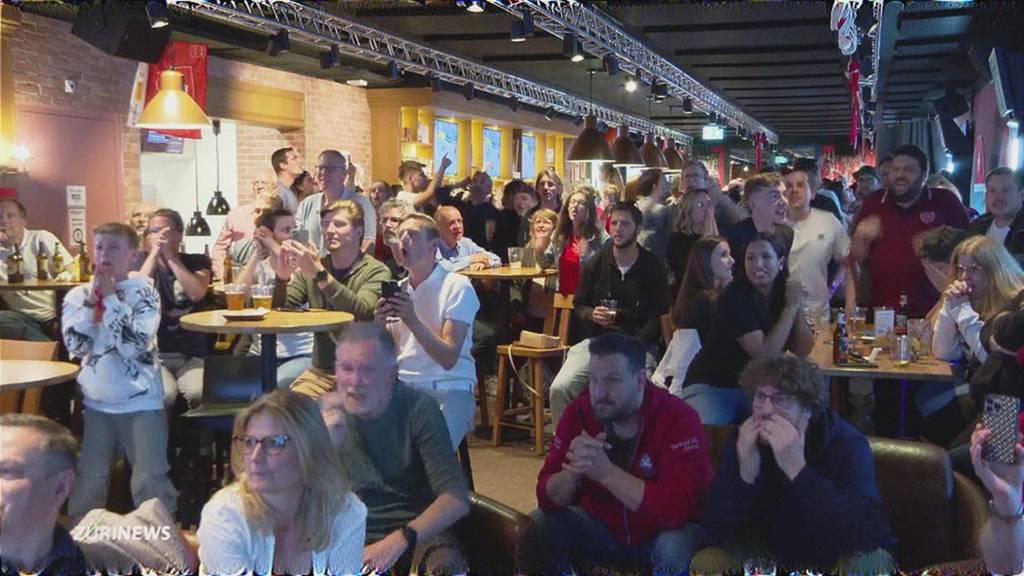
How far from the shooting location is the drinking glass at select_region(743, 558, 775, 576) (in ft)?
7.70

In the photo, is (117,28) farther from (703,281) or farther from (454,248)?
(703,281)

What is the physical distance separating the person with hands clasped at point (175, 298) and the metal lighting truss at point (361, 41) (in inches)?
104

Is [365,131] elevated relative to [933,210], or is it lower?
elevated

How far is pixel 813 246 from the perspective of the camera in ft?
16.6

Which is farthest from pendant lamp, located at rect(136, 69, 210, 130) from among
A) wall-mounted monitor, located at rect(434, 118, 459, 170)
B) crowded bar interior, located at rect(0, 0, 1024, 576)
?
wall-mounted monitor, located at rect(434, 118, 459, 170)

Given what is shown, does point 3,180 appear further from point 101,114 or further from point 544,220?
point 544,220

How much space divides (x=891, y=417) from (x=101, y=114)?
260 inches

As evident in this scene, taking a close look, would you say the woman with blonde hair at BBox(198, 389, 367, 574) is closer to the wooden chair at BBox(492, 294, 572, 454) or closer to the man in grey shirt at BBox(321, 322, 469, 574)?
the man in grey shirt at BBox(321, 322, 469, 574)

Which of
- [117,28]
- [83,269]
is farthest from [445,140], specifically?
[83,269]

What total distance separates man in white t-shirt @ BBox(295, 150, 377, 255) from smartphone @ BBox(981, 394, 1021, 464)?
3.68 metres

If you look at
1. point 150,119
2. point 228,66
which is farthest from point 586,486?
point 228,66

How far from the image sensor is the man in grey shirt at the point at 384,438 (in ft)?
8.28

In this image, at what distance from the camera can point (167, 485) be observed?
3.66 metres

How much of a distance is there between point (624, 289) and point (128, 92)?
548 cm
